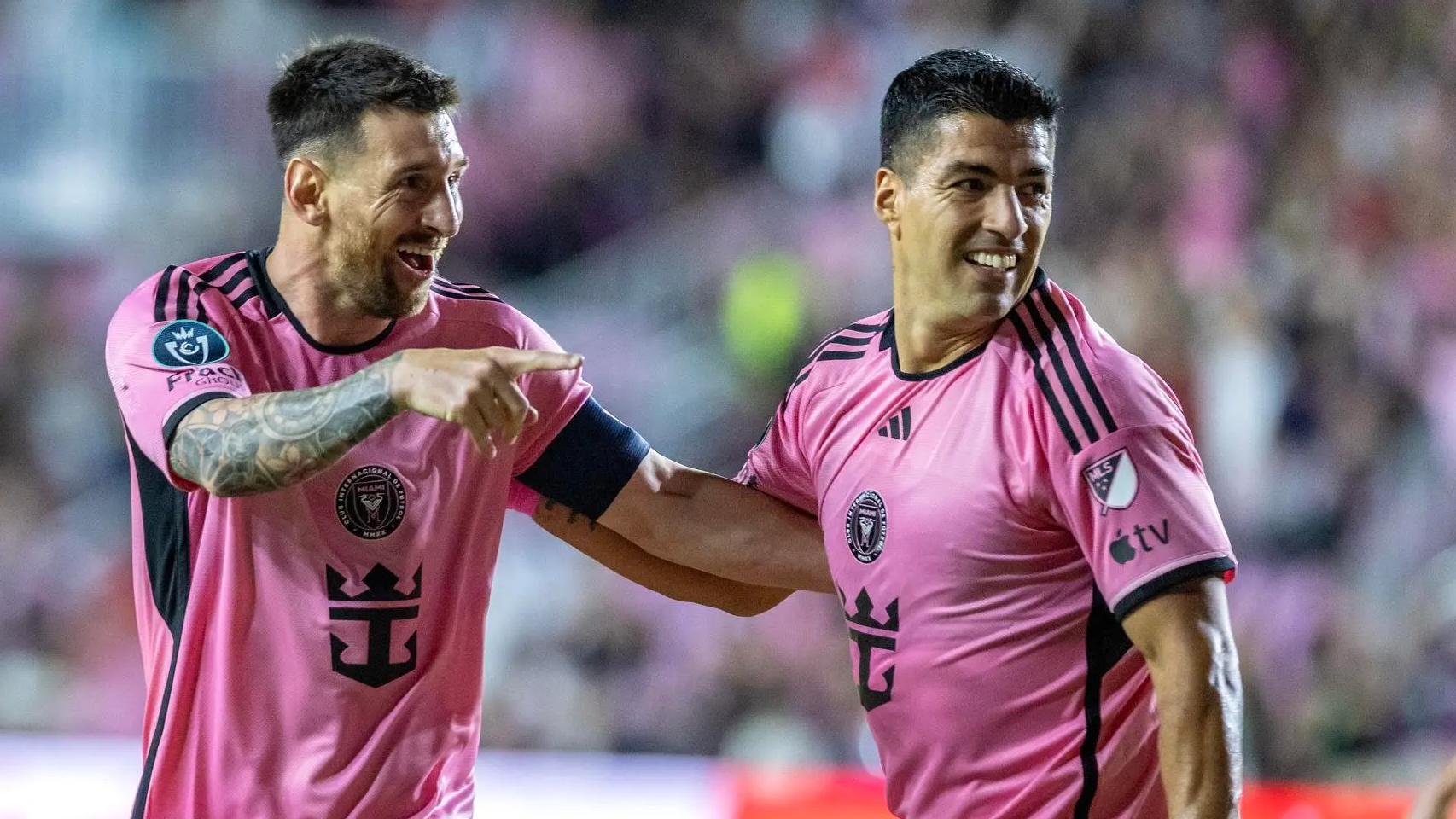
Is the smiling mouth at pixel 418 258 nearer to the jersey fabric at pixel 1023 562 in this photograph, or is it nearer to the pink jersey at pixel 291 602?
the pink jersey at pixel 291 602

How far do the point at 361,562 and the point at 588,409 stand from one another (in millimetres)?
680

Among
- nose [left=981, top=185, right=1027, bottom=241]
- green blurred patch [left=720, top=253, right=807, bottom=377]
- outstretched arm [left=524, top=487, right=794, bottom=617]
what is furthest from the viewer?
green blurred patch [left=720, top=253, right=807, bottom=377]

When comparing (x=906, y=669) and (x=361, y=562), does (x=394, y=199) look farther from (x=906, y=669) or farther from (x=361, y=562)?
(x=906, y=669)

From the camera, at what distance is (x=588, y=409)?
380 centimetres

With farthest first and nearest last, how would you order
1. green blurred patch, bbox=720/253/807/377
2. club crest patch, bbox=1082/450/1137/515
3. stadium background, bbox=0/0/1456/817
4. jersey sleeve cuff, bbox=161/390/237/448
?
1. green blurred patch, bbox=720/253/807/377
2. stadium background, bbox=0/0/1456/817
3. jersey sleeve cuff, bbox=161/390/237/448
4. club crest patch, bbox=1082/450/1137/515

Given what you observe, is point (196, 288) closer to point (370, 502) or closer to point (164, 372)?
point (164, 372)

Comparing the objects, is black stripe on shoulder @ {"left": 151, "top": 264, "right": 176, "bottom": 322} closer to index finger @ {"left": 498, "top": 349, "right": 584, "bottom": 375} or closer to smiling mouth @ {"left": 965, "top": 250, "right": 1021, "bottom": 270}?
index finger @ {"left": 498, "top": 349, "right": 584, "bottom": 375}

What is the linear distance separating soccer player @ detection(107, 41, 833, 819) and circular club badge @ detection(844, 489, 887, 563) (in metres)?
0.69

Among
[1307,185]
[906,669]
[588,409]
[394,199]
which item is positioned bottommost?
[906,669]

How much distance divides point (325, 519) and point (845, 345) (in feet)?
3.96

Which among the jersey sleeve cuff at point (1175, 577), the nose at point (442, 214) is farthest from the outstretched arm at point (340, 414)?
the jersey sleeve cuff at point (1175, 577)

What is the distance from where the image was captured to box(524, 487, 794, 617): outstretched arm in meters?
3.91

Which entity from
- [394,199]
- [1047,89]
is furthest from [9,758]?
[1047,89]

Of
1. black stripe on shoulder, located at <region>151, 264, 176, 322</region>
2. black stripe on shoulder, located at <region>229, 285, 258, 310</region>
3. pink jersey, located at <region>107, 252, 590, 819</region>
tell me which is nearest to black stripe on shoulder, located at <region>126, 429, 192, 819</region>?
pink jersey, located at <region>107, 252, 590, 819</region>
